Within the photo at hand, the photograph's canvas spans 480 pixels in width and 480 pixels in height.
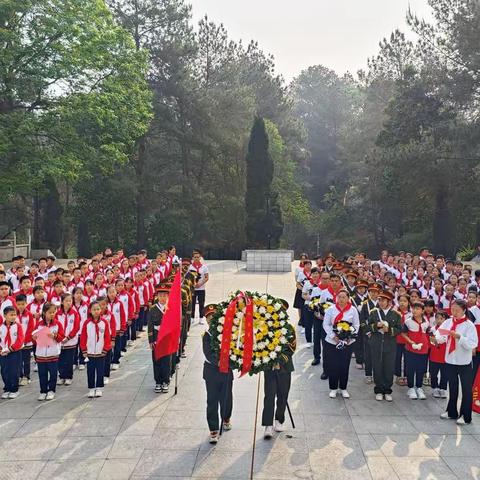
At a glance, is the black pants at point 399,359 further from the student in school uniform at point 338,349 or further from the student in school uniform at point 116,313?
the student in school uniform at point 116,313

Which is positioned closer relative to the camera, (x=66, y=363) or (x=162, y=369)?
(x=162, y=369)

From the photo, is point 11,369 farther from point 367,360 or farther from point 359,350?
point 359,350

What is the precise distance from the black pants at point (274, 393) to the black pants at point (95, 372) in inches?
122

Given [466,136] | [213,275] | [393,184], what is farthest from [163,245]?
[466,136]

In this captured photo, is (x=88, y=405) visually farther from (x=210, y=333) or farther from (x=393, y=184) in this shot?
(x=393, y=184)

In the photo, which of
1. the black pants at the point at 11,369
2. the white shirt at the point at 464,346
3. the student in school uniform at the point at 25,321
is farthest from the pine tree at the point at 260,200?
the white shirt at the point at 464,346

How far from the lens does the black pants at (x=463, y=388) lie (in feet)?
24.5

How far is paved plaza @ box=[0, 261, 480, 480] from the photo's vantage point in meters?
6.06

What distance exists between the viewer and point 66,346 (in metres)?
8.98

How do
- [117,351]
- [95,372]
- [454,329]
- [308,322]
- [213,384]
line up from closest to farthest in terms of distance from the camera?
1. [213,384]
2. [454,329]
3. [95,372]
4. [117,351]
5. [308,322]

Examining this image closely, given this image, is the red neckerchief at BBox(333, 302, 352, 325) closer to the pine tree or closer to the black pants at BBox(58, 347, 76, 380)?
the black pants at BBox(58, 347, 76, 380)

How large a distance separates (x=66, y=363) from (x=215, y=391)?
3553 millimetres

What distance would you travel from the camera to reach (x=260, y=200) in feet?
108

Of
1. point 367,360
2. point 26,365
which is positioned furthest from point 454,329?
point 26,365
